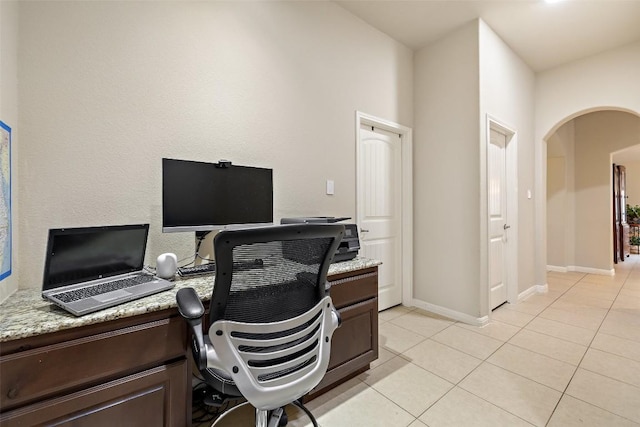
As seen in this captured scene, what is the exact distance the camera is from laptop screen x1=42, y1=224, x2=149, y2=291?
1177 millimetres

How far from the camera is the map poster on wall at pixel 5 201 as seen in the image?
1195 millimetres

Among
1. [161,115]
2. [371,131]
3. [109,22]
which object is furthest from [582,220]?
[109,22]

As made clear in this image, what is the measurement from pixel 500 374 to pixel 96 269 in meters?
2.57

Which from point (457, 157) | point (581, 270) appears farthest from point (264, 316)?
point (581, 270)

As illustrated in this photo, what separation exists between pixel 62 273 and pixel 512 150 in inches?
169

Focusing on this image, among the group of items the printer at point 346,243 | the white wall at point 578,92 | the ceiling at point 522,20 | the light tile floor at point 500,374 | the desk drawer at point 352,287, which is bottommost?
the light tile floor at point 500,374

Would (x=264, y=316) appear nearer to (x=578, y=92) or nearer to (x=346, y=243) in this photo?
(x=346, y=243)

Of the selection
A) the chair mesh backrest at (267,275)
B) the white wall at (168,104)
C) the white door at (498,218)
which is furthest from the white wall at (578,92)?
the chair mesh backrest at (267,275)

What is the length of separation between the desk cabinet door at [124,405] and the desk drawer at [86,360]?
30mm

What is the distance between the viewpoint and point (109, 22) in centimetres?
160

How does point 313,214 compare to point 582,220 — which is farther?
point 582,220

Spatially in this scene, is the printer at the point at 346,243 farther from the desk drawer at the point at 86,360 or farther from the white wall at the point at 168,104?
the desk drawer at the point at 86,360

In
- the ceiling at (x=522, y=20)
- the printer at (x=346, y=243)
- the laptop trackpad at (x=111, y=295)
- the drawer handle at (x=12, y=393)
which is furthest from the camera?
the ceiling at (x=522, y=20)

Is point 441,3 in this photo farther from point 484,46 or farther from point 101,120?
point 101,120
